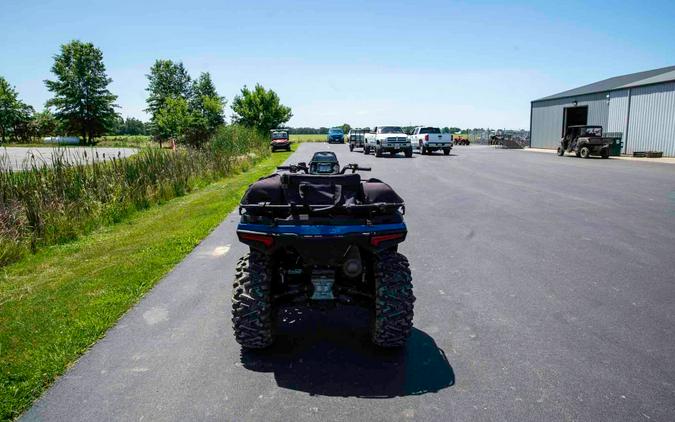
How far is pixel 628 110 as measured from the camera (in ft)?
A: 111

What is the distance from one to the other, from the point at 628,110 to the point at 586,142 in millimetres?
7684

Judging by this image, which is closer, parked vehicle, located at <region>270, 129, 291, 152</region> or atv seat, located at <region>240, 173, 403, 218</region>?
atv seat, located at <region>240, 173, 403, 218</region>

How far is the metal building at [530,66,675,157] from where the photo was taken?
1199 inches

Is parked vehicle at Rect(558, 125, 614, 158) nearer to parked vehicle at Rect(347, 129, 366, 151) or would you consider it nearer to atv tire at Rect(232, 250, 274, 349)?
parked vehicle at Rect(347, 129, 366, 151)

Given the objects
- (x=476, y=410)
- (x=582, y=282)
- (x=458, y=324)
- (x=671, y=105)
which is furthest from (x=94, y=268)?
(x=671, y=105)

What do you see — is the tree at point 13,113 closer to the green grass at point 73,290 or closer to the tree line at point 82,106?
the tree line at point 82,106

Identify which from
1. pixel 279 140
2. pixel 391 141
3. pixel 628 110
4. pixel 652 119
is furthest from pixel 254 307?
pixel 279 140

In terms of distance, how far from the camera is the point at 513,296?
537 cm

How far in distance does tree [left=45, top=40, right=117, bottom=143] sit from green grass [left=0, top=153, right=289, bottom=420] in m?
71.3

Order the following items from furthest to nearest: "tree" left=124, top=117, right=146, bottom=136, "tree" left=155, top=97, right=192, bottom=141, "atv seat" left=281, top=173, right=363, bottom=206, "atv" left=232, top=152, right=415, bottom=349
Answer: "tree" left=124, top=117, right=146, bottom=136 < "tree" left=155, top=97, right=192, bottom=141 < "atv seat" left=281, top=173, right=363, bottom=206 < "atv" left=232, top=152, right=415, bottom=349

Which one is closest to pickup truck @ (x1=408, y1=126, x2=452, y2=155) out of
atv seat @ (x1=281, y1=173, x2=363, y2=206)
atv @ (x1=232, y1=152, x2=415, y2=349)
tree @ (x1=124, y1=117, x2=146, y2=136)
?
atv seat @ (x1=281, y1=173, x2=363, y2=206)

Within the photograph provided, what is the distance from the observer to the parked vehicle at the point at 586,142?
29.2 meters

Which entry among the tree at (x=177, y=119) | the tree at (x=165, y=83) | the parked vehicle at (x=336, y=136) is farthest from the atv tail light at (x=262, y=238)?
the tree at (x=165, y=83)

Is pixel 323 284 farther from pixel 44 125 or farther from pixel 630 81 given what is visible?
pixel 44 125
